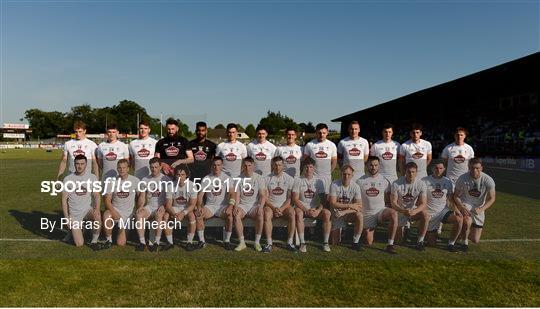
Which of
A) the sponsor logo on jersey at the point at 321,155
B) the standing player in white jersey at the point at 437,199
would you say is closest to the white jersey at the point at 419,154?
the standing player in white jersey at the point at 437,199

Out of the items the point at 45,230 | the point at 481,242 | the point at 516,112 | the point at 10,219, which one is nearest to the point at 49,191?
the point at 10,219

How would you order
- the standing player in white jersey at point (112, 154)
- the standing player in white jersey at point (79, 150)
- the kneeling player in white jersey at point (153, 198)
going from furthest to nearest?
the standing player in white jersey at point (79, 150) → the standing player in white jersey at point (112, 154) → the kneeling player in white jersey at point (153, 198)

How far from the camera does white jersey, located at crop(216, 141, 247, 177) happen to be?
6.55 meters

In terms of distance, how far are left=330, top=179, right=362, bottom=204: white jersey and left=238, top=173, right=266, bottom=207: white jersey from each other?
3.61ft

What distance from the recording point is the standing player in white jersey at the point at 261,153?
6.76 m

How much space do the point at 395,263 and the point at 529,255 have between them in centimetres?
214

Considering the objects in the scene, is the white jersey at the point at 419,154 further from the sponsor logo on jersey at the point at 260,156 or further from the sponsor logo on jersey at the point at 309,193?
the sponsor logo on jersey at the point at 260,156

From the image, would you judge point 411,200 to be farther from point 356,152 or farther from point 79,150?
point 79,150

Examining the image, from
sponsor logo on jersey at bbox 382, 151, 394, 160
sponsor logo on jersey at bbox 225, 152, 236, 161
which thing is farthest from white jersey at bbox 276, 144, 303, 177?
sponsor logo on jersey at bbox 382, 151, 394, 160

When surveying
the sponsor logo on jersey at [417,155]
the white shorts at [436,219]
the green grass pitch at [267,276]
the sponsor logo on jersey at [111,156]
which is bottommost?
the green grass pitch at [267,276]

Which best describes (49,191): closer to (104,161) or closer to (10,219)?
(10,219)

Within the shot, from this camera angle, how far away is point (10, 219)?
7.90m

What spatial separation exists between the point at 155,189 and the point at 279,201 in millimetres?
1923

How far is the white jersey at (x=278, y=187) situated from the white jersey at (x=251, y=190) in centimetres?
14
